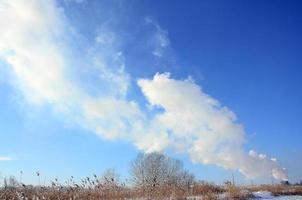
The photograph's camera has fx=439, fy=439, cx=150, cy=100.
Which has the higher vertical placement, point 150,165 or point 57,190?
point 150,165

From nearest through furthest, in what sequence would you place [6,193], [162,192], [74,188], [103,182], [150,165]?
[6,193], [74,188], [103,182], [162,192], [150,165]

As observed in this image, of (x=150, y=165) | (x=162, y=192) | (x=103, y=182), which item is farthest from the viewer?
(x=150, y=165)

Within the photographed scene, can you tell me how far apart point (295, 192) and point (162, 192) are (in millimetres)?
16517

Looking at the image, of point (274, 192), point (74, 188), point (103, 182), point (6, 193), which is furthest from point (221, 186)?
point (6, 193)

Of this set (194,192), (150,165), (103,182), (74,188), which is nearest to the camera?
(74,188)

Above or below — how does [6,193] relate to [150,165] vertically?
below

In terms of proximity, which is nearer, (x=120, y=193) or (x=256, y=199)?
(x=120, y=193)

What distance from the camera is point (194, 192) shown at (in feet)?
78.5

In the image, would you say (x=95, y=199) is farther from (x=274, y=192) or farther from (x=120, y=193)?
(x=274, y=192)

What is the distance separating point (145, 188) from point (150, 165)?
5256 cm

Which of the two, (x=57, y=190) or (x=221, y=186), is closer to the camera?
(x=57, y=190)

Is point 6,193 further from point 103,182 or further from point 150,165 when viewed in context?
point 150,165

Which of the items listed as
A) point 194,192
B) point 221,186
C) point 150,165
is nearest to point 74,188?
point 194,192

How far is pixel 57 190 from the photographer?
1719 centimetres
